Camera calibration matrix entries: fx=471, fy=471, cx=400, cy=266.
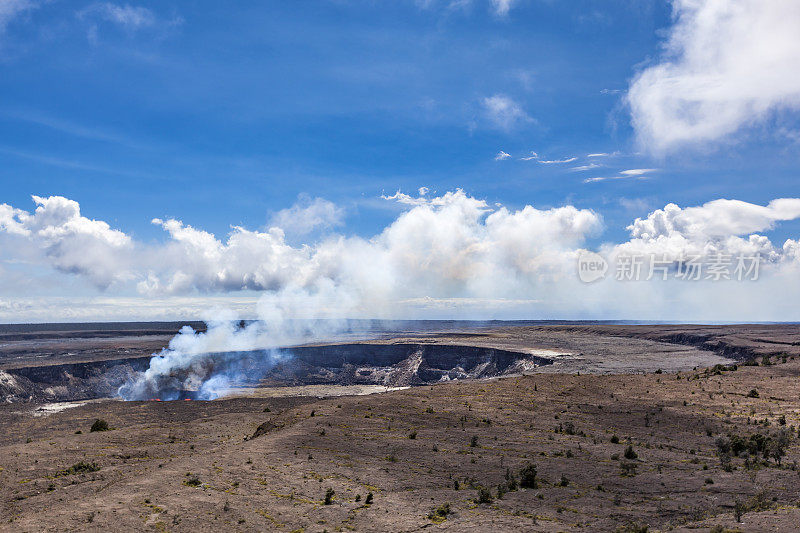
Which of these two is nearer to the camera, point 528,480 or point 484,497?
point 484,497

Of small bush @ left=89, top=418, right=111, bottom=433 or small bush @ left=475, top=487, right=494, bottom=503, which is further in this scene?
small bush @ left=89, top=418, right=111, bottom=433

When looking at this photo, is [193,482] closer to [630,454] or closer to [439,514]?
[439,514]

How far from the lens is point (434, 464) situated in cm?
2628

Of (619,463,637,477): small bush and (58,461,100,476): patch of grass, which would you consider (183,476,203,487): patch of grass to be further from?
(619,463,637,477): small bush

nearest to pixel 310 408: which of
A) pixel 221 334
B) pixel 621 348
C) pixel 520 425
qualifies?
pixel 520 425

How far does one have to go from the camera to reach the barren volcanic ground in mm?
18953

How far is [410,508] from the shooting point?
65.9ft

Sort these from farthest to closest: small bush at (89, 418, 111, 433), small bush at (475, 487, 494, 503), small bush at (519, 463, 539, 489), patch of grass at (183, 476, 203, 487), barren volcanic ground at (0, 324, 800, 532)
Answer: small bush at (89, 418, 111, 433) < patch of grass at (183, 476, 203, 487) < small bush at (519, 463, 539, 489) < small bush at (475, 487, 494, 503) < barren volcanic ground at (0, 324, 800, 532)

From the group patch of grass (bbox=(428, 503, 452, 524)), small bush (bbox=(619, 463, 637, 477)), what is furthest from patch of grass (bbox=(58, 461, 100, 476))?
small bush (bbox=(619, 463, 637, 477))

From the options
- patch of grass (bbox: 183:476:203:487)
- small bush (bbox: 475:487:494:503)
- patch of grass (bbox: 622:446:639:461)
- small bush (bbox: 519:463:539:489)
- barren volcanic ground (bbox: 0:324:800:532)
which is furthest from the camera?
patch of grass (bbox: 622:446:639:461)

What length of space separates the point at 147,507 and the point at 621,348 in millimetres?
121012

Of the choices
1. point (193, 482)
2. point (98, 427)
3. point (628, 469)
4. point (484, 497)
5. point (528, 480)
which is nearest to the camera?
point (484, 497)

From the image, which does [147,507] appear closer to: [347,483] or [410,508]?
[347,483]

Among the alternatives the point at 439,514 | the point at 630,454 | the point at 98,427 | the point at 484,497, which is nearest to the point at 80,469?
the point at 98,427
